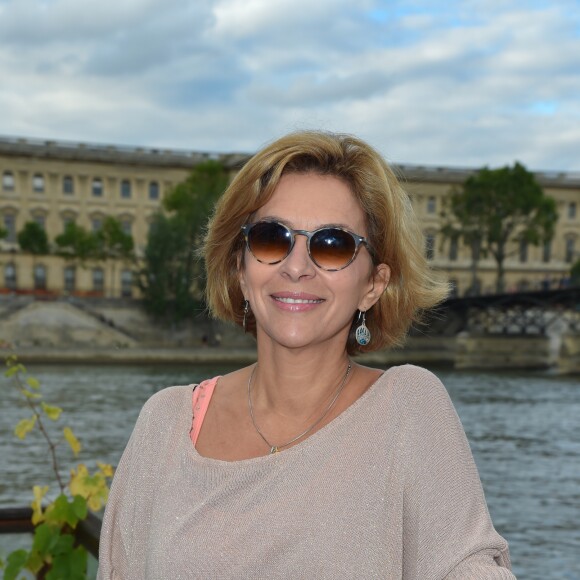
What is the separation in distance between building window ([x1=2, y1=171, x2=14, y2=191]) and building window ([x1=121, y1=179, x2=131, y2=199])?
245 inches

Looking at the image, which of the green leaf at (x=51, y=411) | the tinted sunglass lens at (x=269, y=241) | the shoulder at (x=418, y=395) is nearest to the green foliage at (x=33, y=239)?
the green leaf at (x=51, y=411)

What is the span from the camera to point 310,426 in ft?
5.59

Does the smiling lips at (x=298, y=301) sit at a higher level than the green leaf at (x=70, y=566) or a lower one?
higher

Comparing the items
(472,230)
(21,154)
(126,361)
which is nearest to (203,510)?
(126,361)

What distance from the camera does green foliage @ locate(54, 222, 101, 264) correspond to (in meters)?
47.7

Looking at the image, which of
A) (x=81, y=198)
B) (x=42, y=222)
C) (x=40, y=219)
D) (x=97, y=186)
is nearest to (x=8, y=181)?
(x=40, y=219)

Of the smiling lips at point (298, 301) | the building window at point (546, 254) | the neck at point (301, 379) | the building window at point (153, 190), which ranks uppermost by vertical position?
the smiling lips at point (298, 301)

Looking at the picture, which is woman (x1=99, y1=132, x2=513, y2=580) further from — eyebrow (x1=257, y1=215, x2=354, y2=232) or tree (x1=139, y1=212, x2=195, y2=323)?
tree (x1=139, y1=212, x2=195, y2=323)

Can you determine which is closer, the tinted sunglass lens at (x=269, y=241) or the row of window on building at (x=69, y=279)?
the tinted sunglass lens at (x=269, y=241)

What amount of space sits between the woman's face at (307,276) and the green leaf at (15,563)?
4.50 ft

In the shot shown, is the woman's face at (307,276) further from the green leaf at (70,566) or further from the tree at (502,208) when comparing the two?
the tree at (502,208)

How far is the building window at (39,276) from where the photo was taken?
5456 centimetres

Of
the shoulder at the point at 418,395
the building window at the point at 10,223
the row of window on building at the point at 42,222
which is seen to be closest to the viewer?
the shoulder at the point at 418,395

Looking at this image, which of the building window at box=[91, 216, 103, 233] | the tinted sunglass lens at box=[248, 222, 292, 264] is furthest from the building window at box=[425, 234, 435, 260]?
the building window at box=[91, 216, 103, 233]
